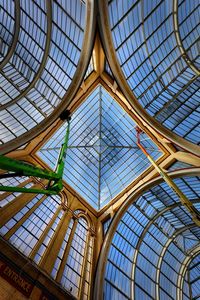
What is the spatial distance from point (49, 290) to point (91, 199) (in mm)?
12728

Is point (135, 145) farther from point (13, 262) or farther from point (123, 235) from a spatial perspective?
point (13, 262)

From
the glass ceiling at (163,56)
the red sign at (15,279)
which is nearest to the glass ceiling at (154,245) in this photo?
the glass ceiling at (163,56)

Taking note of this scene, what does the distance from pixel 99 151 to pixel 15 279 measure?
52.5 feet

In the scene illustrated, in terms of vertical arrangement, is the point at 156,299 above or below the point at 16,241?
below

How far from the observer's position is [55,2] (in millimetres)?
20219

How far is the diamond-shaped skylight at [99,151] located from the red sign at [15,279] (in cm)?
1220

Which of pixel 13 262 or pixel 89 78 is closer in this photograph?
pixel 13 262

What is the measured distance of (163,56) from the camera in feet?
75.7

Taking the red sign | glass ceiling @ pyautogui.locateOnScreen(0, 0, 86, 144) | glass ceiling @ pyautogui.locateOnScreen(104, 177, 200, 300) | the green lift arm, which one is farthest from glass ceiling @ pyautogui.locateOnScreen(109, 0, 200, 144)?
the red sign

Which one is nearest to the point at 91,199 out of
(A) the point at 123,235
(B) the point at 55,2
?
(A) the point at 123,235

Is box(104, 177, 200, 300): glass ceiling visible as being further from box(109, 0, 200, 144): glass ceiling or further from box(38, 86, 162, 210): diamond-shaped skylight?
box(109, 0, 200, 144): glass ceiling

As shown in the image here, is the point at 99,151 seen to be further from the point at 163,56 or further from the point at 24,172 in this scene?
the point at 24,172

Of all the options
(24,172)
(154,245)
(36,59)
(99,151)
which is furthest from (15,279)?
(154,245)

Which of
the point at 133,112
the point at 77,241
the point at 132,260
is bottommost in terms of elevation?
the point at 132,260
